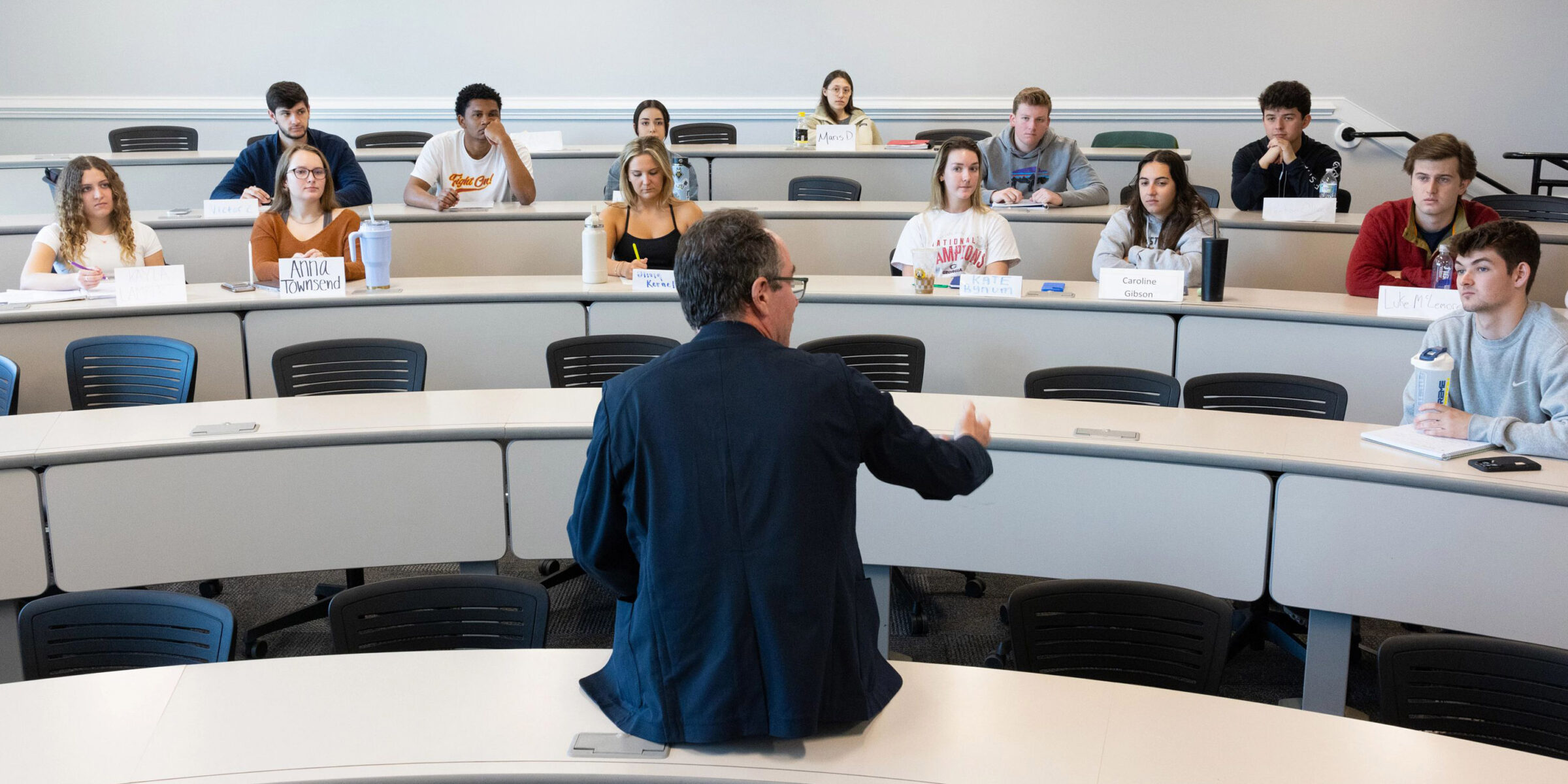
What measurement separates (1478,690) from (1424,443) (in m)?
0.95

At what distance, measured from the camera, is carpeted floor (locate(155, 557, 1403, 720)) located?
3.16 meters

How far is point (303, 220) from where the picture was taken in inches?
179

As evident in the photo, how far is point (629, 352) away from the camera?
3.66 metres

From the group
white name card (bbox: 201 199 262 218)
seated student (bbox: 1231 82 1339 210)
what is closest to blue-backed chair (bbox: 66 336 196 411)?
white name card (bbox: 201 199 262 218)

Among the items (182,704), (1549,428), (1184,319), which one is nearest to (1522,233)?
(1549,428)

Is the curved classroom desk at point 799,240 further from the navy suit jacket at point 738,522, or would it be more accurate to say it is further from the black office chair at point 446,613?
the navy suit jacket at point 738,522

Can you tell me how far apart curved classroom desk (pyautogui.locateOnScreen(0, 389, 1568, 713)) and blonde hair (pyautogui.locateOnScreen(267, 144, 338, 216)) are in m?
1.70

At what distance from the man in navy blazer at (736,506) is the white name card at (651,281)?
97.5 inches

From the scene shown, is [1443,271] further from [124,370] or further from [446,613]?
[124,370]

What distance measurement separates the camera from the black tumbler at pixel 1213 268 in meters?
4.00

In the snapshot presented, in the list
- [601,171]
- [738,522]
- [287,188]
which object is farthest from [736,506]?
[601,171]

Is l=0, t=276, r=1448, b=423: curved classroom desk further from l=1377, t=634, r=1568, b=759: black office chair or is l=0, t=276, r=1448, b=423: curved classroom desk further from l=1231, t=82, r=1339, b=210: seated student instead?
l=1377, t=634, r=1568, b=759: black office chair

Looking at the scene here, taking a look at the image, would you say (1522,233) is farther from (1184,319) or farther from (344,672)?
(344,672)

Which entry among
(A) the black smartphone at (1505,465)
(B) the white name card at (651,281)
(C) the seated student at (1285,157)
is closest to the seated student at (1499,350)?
(A) the black smartphone at (1505,465)
